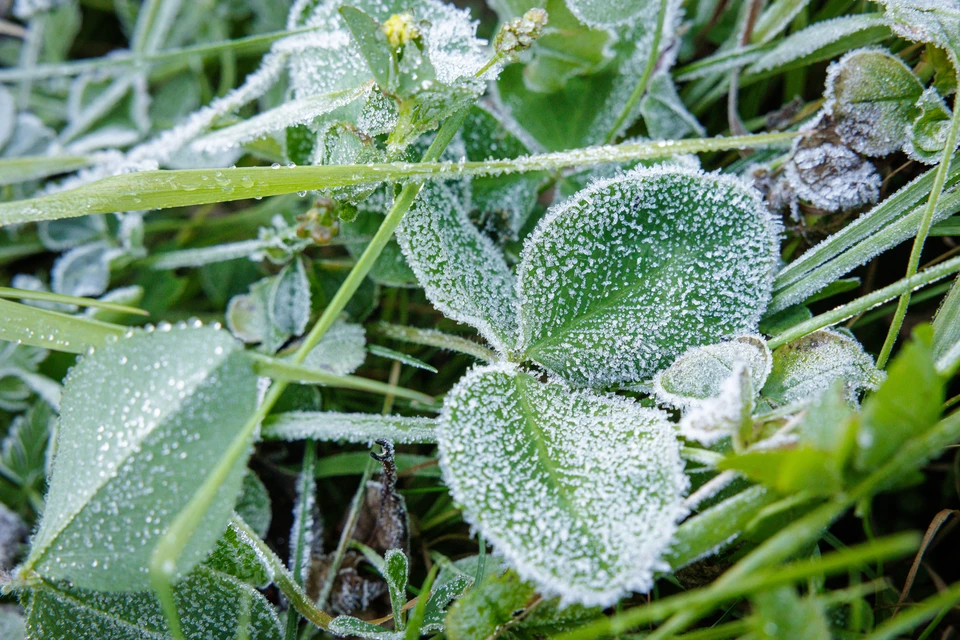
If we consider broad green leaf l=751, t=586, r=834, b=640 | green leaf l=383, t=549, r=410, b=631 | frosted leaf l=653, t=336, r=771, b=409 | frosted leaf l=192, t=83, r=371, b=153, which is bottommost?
green leaf l=383, t=549, r=410, b=631

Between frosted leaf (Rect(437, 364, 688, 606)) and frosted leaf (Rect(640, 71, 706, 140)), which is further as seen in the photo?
frosted leaf (Rect(640, 71, 706, 140))

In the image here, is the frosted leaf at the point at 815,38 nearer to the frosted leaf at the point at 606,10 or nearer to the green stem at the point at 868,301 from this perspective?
the frosted leaf at the point at 606,10

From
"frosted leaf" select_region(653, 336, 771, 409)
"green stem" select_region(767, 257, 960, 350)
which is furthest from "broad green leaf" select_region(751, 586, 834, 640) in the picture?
"green stem" select_region(767, 257, 960, 350)

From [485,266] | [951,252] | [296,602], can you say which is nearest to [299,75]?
[485,266]

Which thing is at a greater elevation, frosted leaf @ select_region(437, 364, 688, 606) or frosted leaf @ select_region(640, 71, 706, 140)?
frosted leaf @ select_region(640, 71, 706, 140)

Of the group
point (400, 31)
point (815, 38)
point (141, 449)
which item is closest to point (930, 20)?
point (815, 38)

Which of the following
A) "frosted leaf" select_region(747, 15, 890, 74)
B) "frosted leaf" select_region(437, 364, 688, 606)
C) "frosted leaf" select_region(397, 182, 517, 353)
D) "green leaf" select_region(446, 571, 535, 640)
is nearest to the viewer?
"frosted leaf" select_region(437, 364, 688, 606)

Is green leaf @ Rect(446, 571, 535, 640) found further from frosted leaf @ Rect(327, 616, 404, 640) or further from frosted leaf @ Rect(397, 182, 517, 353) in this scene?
frosted leaf @ Rect(397, 182, 517, 353)
